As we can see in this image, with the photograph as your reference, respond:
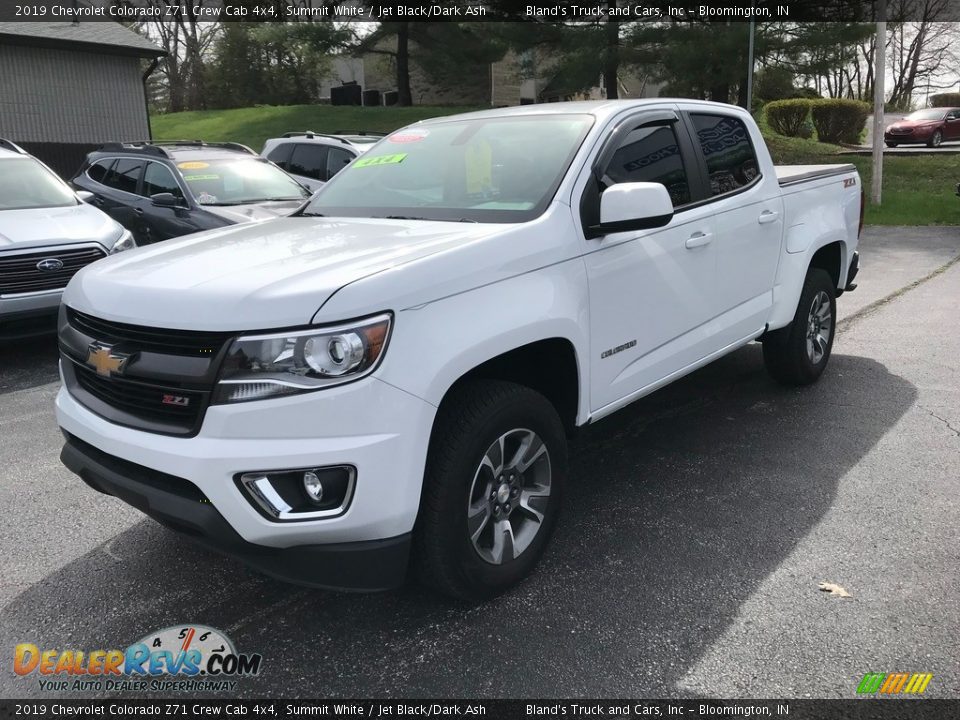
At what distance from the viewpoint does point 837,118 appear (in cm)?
2928

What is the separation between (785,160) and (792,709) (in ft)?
75.9

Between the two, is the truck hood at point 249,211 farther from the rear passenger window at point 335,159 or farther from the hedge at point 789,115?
the hedge at point 789,115

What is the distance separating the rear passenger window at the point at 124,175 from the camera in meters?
9.77

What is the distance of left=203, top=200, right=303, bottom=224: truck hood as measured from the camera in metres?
8.38

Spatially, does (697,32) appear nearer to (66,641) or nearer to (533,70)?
(533,70)

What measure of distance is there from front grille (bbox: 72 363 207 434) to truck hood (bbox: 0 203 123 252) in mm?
4451

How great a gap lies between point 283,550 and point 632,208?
1.87 metres

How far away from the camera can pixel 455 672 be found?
9.09 feet

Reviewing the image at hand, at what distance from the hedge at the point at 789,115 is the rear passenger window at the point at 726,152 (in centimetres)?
2664

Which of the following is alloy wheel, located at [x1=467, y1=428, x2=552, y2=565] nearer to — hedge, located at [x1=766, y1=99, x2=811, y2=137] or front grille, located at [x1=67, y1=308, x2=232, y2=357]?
front grille, located at [x1=67, y1=308, x2=232, y2=357]

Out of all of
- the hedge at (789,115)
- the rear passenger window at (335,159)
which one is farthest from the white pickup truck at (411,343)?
the hedge at (789,115)

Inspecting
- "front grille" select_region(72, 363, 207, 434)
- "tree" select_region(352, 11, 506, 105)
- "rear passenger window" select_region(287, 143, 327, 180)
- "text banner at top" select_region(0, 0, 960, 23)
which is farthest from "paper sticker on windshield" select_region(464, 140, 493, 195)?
"tree" select_region(352, 11, 506, 105)

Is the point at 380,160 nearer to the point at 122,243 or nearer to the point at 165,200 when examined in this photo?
the point at 122,243

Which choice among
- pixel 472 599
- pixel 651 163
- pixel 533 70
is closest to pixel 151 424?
pixel 472 599
